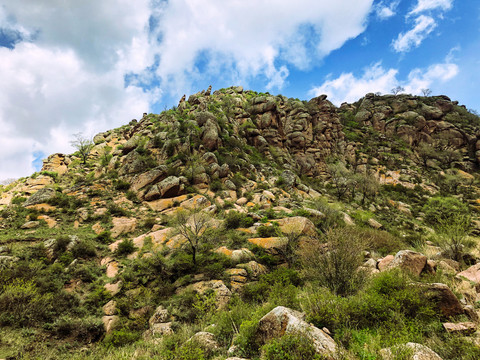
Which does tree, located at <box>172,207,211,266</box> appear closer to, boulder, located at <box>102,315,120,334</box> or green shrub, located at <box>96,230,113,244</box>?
boulder, located at <box>102,315,120,334</box>

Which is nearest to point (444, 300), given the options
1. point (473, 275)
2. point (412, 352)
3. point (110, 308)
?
point (412, 352)

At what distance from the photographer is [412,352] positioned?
13.3ft

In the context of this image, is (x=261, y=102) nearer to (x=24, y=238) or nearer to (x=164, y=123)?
(x=164, y=123)

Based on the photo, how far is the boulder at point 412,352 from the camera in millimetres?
4018

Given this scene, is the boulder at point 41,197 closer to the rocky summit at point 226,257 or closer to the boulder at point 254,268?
the rocky summit at point 226,257

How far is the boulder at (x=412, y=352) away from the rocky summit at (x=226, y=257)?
0.04 m

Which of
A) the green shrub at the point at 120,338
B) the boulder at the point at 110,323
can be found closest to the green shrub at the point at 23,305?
the boulder at the point at 110,323

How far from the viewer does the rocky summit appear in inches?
229

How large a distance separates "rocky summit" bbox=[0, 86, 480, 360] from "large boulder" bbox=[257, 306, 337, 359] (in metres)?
0.04

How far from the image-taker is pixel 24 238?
14.1 metres

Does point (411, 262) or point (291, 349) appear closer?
point (291, 349)

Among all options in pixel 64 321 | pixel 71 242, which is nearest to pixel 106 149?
pixel 71 242

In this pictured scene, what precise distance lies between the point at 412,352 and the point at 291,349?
2.52 metres

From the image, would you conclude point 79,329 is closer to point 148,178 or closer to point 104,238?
point 104,238
